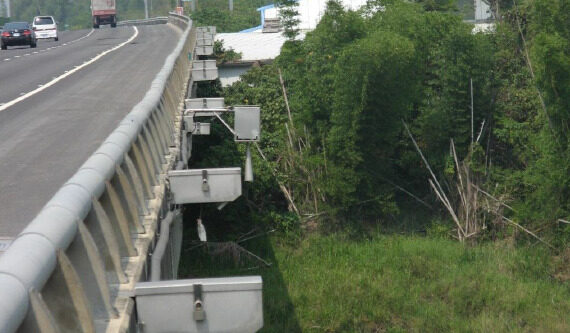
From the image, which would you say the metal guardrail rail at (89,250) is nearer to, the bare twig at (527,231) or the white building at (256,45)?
the bare twig at (527,231)

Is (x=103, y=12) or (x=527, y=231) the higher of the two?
(x=103, y=12)

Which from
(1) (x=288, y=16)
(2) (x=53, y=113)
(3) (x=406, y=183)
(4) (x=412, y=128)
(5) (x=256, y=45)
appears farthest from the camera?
(5) (x=256, y=45)

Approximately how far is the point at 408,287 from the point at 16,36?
3091 cm

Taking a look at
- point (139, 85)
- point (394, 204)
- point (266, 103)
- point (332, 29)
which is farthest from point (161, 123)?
point (266, 103)

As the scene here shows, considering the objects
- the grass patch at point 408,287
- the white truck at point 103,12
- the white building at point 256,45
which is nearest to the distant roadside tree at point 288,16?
the white building at point 256,45

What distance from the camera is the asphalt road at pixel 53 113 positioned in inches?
437

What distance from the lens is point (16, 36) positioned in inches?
1768

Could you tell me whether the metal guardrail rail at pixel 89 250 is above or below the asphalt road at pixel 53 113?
above

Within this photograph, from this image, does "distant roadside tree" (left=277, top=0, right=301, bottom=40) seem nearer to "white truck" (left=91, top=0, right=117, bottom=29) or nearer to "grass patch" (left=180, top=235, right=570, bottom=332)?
"grass patch" (left=180, top=235, right=570, bottom=332)

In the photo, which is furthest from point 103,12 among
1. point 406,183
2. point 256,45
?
point 406,183

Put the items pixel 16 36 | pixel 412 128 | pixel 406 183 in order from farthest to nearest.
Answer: pixel 16 36, pixel 406 183, pixel 412 128

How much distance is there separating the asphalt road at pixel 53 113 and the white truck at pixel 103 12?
35.6 m

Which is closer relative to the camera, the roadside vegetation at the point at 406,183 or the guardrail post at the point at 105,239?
the guardrail post at the point at 105,239

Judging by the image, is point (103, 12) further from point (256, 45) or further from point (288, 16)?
point (288, 16)
